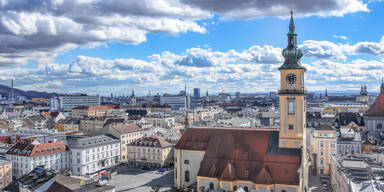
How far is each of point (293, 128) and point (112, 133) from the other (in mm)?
58946

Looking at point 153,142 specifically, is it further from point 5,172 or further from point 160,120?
point 160,120

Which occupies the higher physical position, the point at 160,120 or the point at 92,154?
the point at 160,120

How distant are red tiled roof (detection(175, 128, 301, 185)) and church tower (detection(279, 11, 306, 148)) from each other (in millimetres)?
1932

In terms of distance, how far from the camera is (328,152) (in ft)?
257

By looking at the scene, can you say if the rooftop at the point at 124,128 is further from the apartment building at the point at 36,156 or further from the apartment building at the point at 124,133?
the apartment building at the point at 36,156

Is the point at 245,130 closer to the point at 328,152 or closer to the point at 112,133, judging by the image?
the point at 328,152

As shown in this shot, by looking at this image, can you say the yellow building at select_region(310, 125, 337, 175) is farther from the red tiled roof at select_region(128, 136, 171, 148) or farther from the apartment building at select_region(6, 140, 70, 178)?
the apartment building at select_region(6, 140, 70, 178)

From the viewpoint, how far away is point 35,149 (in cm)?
7975

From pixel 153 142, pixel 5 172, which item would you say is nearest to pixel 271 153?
pixel 153 142

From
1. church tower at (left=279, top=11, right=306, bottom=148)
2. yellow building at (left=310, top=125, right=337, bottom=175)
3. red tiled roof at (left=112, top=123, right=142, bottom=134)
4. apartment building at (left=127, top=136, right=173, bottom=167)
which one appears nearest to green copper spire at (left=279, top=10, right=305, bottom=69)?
church tower at (left=279, top=11, right=306, bottom=148)

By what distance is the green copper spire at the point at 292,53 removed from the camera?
185 feet

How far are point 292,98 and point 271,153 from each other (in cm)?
940

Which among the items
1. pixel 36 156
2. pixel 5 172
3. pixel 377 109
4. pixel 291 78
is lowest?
pixel 5 172

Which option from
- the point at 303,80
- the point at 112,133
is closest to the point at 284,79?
the point at 303,80
